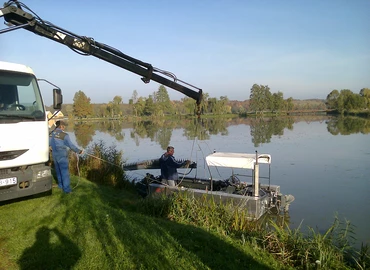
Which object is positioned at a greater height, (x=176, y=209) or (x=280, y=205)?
(x=176, y=209)

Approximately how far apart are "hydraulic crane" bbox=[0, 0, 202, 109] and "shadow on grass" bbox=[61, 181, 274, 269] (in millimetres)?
4589

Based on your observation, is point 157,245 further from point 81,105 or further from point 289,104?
point 289,104

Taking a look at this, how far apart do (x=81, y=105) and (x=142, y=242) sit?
331 feet

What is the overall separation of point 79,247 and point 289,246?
412cm

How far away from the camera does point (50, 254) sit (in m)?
5.16

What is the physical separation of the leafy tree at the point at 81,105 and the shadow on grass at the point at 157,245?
98.0 metres

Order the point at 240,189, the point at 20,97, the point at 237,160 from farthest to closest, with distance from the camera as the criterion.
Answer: the point at 240,189 < the point at 237,160 < the point at 20,97

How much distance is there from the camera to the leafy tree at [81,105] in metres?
99.2

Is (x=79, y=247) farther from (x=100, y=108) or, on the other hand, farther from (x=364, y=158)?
(x=100, y=108)

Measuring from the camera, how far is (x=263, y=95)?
116438mm

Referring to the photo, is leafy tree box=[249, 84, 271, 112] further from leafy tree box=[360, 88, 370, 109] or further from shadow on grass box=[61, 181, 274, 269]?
shadow on grass box=[61, 181, 274, 269]

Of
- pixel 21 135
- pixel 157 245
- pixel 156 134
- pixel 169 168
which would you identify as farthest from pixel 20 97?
pixel 156 134

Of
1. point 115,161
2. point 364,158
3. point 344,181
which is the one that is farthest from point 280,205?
point 364,158

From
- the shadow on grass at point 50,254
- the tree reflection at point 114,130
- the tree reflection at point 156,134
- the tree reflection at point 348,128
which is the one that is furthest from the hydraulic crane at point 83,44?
the tree reflection at point 348,128
